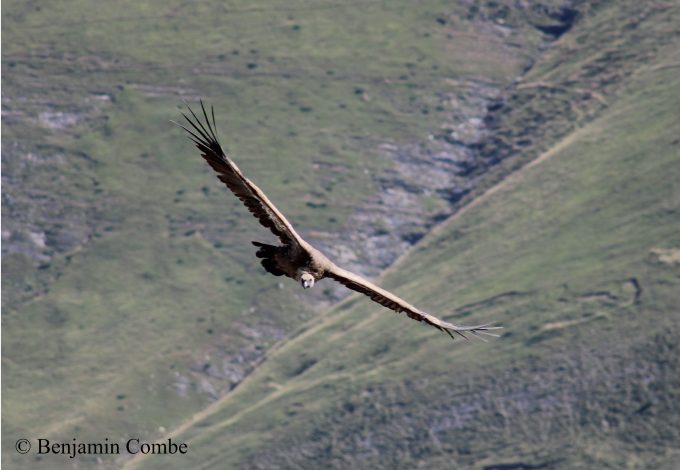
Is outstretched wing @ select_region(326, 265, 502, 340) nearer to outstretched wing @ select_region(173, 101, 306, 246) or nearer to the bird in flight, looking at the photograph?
the bird in flight

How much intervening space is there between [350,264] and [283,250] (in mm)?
137489

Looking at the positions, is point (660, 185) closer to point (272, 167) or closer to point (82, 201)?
point (272, 167)

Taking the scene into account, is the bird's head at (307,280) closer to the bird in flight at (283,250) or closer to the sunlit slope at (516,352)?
the bird in flight at (283,250)

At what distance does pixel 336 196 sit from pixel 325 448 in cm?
4529

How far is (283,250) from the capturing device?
3294 cm

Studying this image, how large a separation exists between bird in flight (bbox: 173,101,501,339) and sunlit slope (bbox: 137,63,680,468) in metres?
97.4

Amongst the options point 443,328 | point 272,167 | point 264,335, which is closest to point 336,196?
point 272,167

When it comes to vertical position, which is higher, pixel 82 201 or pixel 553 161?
pixel 553 161

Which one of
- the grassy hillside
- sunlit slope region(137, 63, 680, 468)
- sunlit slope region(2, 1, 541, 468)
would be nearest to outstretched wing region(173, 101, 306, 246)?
sunlit slope region(137, 63, 680, 468)

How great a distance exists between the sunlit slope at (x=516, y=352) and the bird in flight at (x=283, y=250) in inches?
3833

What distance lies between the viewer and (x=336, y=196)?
17888cm

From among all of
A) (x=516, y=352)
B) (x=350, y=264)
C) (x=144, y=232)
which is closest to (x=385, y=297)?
(x=516, y=352)

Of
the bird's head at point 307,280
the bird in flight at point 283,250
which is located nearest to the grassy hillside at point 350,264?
the bird in flight at point 283,250

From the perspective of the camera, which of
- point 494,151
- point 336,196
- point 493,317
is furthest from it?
point 494,151
